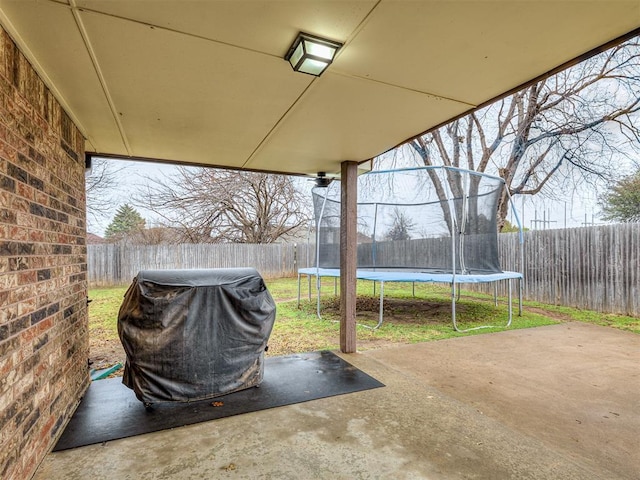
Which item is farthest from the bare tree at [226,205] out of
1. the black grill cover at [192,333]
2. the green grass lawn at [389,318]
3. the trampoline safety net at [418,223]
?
the black grill cover at [192,333]

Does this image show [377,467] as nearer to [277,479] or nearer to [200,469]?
[277,479]

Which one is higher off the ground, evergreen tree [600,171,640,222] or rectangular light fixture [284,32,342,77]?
evergreen tree [600,171,640,222]

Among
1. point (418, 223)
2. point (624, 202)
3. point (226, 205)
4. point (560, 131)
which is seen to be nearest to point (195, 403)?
point (418, 223)

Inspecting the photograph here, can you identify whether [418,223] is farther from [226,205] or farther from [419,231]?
[226,205]

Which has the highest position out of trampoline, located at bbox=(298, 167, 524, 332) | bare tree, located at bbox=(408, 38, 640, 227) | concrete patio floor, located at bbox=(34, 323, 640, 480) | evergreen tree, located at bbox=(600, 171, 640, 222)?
bare tree, located at bbox=(408, 38, 640, 227)

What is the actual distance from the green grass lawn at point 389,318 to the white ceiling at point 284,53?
2.79m

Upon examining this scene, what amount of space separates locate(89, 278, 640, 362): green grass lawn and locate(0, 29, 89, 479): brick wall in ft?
7.40

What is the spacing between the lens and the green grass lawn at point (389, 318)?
452 cm

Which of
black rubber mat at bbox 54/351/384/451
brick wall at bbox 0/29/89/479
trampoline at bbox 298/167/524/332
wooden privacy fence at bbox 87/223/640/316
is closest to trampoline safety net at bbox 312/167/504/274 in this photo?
trampoline at bbox 298/167/524/332

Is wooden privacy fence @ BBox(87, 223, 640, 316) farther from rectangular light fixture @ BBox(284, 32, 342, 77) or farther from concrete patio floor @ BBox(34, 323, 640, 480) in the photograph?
rectangular light fixture @ BBox(284, 32, 342, 77)

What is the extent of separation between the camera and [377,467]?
176cm

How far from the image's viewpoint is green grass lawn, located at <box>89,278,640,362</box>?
178 inches

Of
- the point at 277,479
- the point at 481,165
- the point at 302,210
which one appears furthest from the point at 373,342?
the point at 302,210

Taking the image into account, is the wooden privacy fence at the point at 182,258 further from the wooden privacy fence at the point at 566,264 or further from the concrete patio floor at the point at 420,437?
the concrete patio floor at the point at 420,437
